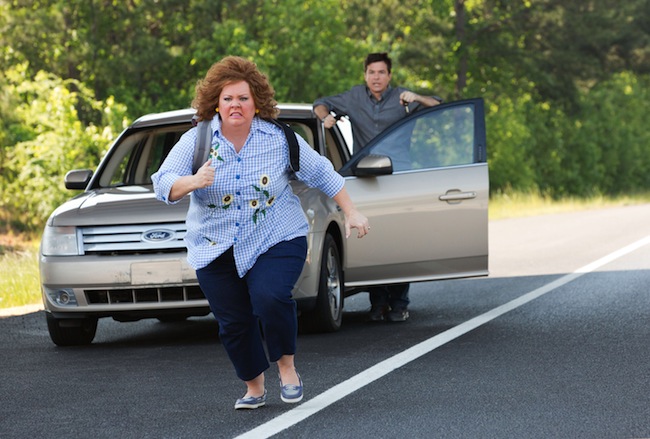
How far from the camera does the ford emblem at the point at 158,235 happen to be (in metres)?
9.16

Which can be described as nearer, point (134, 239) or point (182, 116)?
point (134, 239)

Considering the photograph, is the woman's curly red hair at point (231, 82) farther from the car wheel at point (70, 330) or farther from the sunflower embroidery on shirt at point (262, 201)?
the car wheel at point (70, 330)

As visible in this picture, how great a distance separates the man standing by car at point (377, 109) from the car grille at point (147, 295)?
195cm

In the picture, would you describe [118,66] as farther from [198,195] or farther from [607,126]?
[198,195]

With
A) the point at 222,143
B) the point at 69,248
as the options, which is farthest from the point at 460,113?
the point at 222,143

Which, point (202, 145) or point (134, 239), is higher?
point (202, 145)

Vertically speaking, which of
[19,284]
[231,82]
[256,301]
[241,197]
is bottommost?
[19,284]

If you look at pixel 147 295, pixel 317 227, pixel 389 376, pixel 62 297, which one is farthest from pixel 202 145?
pixel 62 297

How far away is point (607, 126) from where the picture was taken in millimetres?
61656

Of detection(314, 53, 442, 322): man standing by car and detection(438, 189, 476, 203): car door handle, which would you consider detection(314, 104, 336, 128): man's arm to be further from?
detection(438, 189, 476, 203): car door handle

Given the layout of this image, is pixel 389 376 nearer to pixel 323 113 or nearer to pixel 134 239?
pixel 134 239

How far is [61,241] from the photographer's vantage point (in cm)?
936

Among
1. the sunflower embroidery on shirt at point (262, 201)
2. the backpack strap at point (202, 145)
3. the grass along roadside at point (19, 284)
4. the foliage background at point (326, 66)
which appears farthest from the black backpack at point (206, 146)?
the foliage background at point (326, 66)

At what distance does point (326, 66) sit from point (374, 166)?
1045 inches
